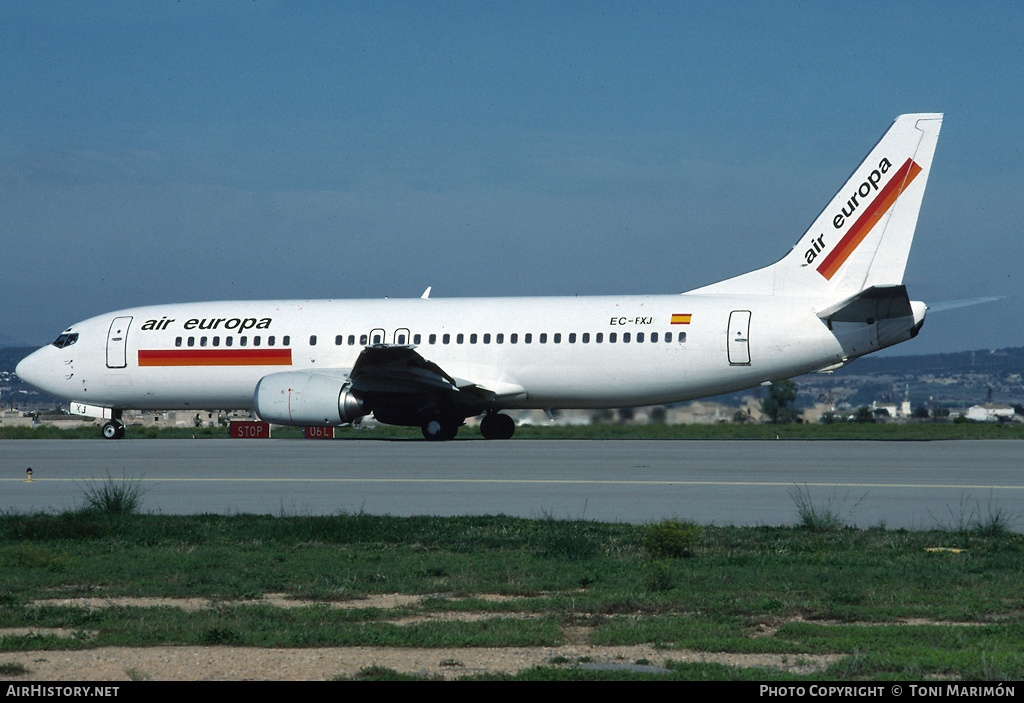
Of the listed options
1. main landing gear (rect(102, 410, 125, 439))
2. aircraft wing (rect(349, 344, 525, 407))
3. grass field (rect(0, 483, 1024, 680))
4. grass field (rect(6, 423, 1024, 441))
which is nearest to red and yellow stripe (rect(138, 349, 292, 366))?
main landing gear (rect(102, 410, 125, 439))

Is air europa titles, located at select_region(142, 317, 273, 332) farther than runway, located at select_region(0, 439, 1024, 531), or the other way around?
air europa titles, located at select_region(142, 317, 273, 332)

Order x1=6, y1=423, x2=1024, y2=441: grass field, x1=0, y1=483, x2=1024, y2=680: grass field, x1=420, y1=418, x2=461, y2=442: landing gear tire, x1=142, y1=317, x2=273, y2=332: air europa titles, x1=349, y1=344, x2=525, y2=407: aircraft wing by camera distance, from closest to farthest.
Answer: x1=0, y1=483, x2=1024, y2=680: grass field
x1=349, y1=344, x2=525, y2=407: aircraft wing
x1=420, y1=418, x2=461, y2=442: landing gear tire
x1=142, y1=317, x2=273, y2=332: air europa titles
x1=6, y1=423, x2=1024, y2=441: grass field

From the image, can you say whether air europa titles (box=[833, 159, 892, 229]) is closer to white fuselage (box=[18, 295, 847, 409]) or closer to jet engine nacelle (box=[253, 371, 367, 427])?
white fuselage (box=[18, 295, 847, 409])

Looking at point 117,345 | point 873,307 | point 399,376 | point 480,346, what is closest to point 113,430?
point 117,345

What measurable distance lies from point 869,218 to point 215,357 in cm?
1880

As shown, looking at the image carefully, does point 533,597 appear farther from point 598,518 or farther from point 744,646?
point 598,518

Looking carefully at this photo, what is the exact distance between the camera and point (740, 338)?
27875mm

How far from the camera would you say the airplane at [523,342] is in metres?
27.5

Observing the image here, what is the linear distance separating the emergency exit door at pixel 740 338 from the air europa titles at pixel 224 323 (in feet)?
44.6

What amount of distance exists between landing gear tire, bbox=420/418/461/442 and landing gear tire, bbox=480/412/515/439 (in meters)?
1.89

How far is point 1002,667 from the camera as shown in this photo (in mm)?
6219

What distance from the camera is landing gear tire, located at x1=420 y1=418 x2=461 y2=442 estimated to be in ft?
99.0

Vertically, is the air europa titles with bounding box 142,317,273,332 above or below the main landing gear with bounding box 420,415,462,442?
above
